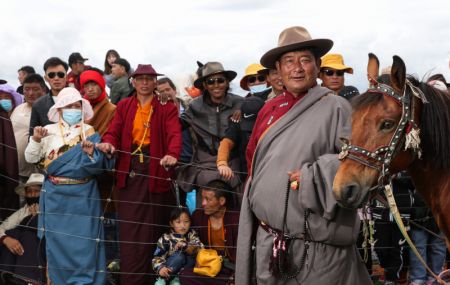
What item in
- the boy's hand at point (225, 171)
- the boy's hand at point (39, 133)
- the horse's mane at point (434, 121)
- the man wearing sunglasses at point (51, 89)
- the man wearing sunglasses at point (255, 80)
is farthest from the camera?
the man wearing sunglasses at point (255, 80)

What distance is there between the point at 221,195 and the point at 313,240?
277 cm

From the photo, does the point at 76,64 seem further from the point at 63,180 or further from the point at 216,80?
the point at 63,180

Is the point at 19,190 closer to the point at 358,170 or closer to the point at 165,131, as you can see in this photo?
the point at 165,131

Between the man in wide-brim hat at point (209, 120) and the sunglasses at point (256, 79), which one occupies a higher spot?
the sunglasses at point (256, 79)

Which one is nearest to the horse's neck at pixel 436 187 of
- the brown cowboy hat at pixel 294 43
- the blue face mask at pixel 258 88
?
the brown cowboy hat at pixel 294 43

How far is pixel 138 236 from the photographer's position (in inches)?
280

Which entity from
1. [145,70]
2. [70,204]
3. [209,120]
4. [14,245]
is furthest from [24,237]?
[209,120]

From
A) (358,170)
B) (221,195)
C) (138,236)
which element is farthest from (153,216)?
(358,170)

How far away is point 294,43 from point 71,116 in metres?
3.12

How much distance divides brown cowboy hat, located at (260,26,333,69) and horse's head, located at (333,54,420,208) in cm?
55

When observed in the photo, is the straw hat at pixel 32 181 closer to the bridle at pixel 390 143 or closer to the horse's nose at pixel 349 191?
the bridle at pixel 390 143

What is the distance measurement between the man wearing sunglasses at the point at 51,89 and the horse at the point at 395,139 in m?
4.23

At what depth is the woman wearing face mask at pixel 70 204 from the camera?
22.7ft

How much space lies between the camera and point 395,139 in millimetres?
4273
